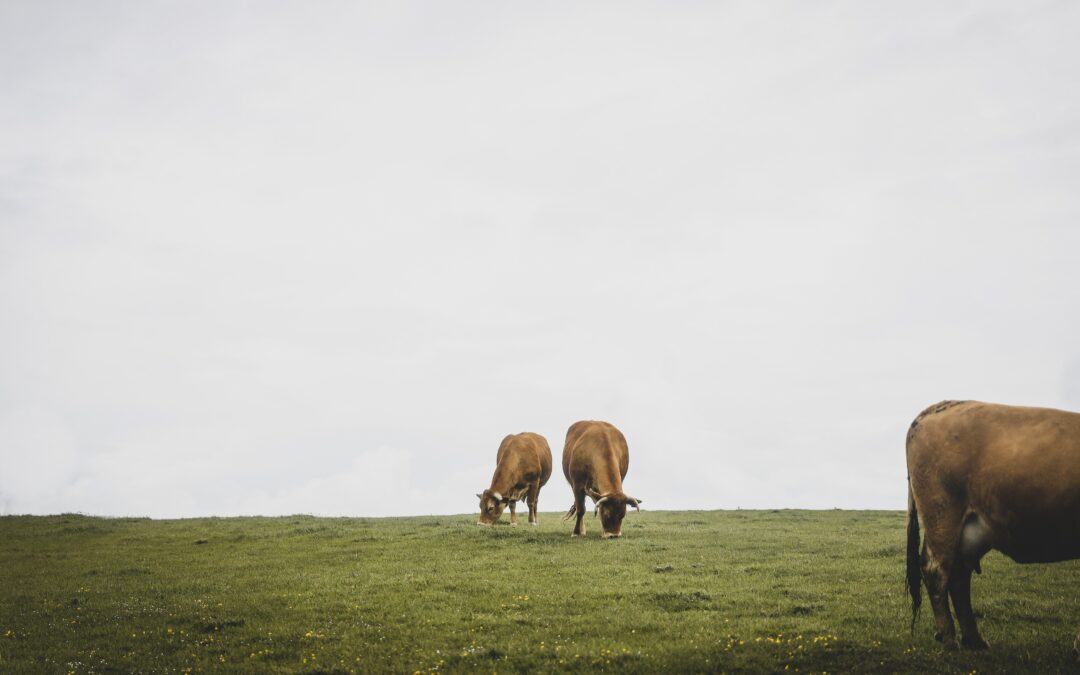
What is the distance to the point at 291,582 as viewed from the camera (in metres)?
16.6

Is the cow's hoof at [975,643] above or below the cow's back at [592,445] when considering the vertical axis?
below

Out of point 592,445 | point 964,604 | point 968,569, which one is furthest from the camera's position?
point 592,445

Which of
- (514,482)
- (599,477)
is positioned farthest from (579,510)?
(514,482)

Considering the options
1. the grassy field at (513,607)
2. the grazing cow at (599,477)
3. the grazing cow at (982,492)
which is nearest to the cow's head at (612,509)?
the grazing cow at (599,477)

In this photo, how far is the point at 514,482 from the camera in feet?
89.6

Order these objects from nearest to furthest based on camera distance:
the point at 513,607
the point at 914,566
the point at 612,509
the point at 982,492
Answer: the point at 982,492 → the point at 914,566 → the point at 513,607 → the point at 612,509

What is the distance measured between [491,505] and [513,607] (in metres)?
13.7

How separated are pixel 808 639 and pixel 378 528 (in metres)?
19.4

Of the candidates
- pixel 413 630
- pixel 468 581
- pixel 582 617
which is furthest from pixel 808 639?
pixel 468 581

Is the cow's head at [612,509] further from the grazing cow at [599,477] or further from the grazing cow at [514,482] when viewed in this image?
the grazing cow at [514,482]

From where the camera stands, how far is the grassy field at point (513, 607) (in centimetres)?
1009

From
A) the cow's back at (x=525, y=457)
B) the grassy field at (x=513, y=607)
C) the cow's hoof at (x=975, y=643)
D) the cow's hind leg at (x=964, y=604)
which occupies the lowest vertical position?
the grassy field at (x=513, y=607)

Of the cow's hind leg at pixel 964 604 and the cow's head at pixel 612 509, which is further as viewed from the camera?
the cow's head at pixel 612 509

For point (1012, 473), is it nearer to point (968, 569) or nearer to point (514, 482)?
point (968, 569)
